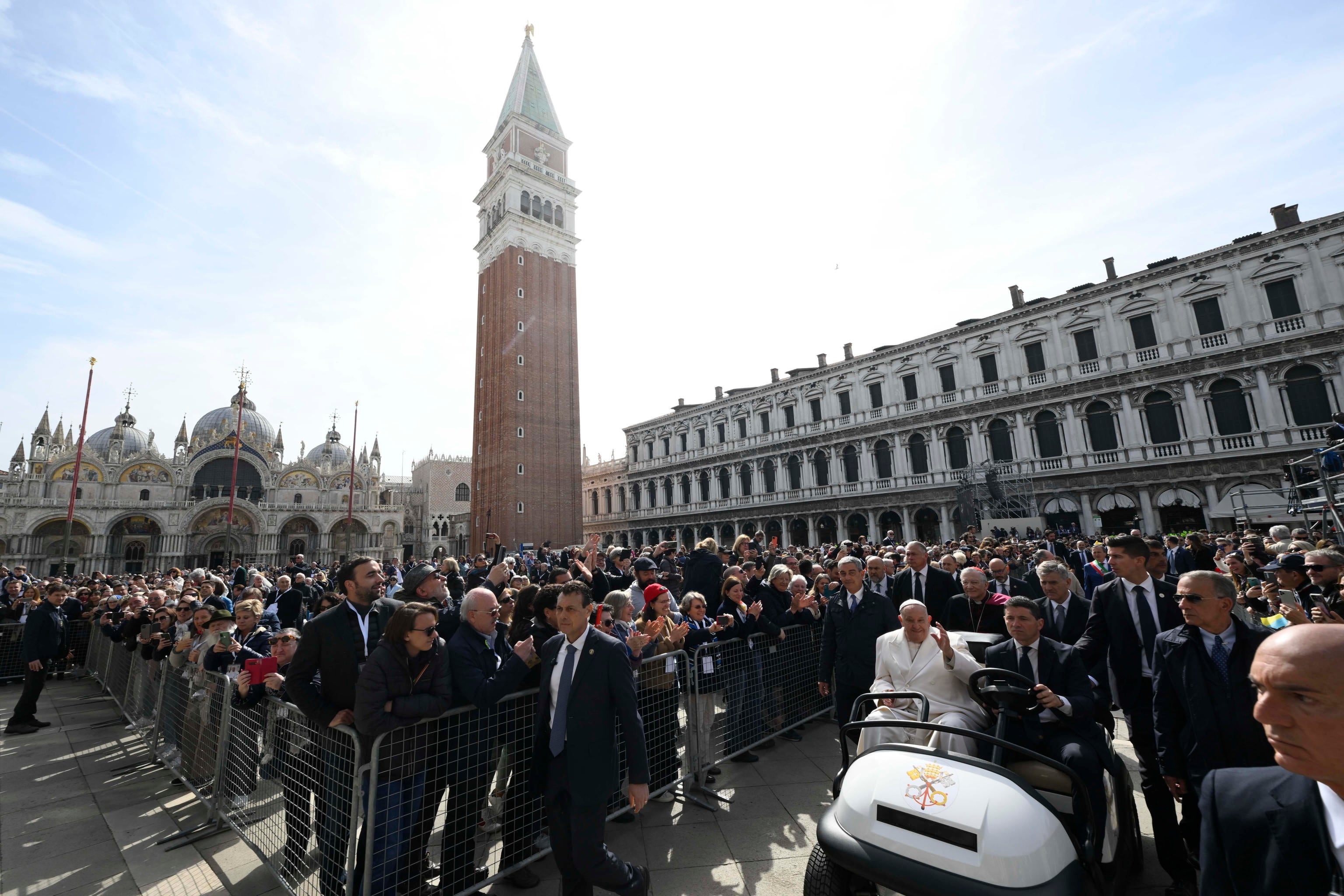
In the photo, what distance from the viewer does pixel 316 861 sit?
11.8 feet

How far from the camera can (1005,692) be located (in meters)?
3.34

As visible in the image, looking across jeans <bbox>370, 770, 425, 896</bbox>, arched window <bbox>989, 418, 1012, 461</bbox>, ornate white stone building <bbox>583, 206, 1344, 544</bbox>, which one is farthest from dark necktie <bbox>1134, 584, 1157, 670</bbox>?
arched window <bbox>989, 418, 1012, 461</bbox>

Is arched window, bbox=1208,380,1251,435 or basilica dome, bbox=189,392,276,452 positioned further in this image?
basilica dome, bbox=189,392,276,452

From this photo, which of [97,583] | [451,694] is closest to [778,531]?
[97,583]

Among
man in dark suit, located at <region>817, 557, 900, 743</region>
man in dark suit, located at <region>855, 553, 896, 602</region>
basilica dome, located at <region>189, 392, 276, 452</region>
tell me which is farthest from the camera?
basilica dome, located at <region>189, 392, 276, 452</region>

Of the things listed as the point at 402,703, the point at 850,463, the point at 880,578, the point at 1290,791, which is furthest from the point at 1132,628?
the point at 850,463

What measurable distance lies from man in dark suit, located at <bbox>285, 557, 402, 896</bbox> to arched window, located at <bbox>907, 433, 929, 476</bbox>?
27.4m

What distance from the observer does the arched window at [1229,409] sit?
19.8 metres

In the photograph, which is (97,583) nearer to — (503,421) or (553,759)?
(553,759)

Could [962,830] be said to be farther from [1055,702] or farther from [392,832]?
[392,832]

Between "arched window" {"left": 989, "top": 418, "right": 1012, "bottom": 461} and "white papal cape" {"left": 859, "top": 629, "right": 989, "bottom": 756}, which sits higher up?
"arched window" {"left": 989, "top": 418, "right": 1012, "bottom": 461}

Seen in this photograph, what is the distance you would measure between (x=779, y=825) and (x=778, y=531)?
29274 mm

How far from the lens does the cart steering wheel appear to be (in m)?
3.34

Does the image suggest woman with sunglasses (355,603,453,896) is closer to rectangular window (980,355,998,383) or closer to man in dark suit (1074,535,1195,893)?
man in dark suit (1074,535,1195,893)
